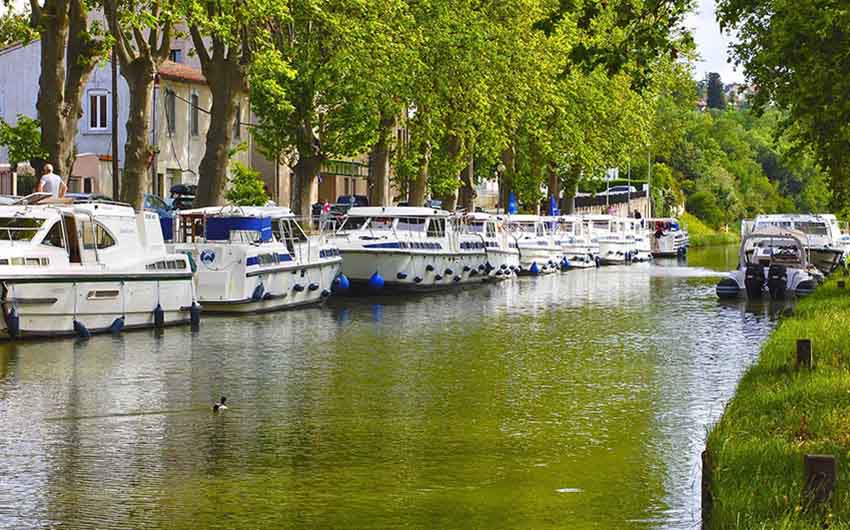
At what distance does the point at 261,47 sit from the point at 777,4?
18.5 meters

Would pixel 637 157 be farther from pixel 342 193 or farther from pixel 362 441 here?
pixel 362 441

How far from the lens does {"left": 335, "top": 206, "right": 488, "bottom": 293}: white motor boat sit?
158 feet

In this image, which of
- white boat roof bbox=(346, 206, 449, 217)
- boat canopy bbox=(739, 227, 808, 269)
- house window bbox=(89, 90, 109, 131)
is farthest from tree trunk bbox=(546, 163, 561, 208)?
boat canopy bbox=(739, 227, 808, 269)

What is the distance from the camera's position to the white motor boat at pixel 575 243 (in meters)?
75.3

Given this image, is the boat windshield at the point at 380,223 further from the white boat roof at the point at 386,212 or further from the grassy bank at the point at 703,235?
the grassy bank at the point at 703,235

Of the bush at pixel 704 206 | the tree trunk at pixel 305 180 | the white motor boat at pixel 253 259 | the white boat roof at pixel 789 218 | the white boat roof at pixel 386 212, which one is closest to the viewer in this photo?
the white motor boat at pixel 253 259

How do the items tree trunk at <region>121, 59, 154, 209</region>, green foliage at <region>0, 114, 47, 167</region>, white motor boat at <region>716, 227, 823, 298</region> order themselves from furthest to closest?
1. white motor boat at <region>716, 227, 823, 298</region>
2. tree trunk at <region>121, 59, 154, 209</region>
3. green foliage at <region>0, 114, 47, 167</region>

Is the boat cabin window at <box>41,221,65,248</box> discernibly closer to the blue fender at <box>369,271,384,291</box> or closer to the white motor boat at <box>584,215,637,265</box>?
the blue fender at <box>369,271,384,291</box>

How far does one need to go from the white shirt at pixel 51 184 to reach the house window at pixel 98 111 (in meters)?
42.8

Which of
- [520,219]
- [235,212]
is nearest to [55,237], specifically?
[235,212]

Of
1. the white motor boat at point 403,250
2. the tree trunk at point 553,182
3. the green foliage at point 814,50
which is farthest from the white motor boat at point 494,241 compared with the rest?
the green foliage at point 814,50

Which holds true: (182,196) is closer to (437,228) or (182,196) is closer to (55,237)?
(437,228)

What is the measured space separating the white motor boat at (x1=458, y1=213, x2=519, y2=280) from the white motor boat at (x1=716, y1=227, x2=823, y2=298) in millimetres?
11414

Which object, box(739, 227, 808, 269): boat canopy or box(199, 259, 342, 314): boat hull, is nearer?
box(199, 259, 342, 314): boat hull
